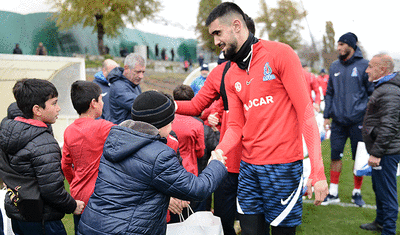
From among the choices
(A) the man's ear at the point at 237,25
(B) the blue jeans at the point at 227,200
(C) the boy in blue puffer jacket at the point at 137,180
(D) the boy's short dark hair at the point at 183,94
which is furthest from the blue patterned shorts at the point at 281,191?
(D) the boy's short dark hair at the point at 183,94

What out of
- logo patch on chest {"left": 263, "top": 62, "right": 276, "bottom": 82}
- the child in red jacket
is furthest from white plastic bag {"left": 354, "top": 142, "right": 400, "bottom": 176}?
the child in red jacket

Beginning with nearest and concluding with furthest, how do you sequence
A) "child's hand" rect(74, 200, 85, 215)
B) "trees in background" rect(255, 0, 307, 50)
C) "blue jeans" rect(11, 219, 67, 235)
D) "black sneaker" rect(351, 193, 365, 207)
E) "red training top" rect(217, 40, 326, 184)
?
"red training top" rect(217, 40, 326, 184) < "blue jeans" rect(11, 219, 67, 235) < "child's hand" rect(74, 200, 85, 215) < "black sneaker" rect(351, 193, 365, 207) < "trees in background" rect(255, 0, 307, 50)

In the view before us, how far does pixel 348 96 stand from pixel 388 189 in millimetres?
1696

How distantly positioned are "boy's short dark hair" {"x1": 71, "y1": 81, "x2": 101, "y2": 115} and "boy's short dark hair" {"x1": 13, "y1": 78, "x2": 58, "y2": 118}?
0.22 metres

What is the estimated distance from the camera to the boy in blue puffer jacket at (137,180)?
67.9 inches

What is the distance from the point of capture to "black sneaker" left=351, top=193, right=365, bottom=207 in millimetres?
4980

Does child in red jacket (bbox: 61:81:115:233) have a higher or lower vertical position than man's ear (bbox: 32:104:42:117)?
lower

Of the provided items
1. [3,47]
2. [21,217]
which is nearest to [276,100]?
[21,217]

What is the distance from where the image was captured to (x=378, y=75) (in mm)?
3740

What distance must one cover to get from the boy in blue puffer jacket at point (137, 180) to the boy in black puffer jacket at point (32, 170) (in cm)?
63

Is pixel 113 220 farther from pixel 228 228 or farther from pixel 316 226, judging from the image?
pixel 316 226

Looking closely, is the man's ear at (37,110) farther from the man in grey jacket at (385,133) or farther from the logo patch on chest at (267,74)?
the man in grey jacket at (385,133)

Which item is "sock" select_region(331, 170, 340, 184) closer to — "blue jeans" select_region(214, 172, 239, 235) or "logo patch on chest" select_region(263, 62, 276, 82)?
"blue jeans" select_region(214, 172, 239, 235)

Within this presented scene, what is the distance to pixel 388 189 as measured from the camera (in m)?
3.64
